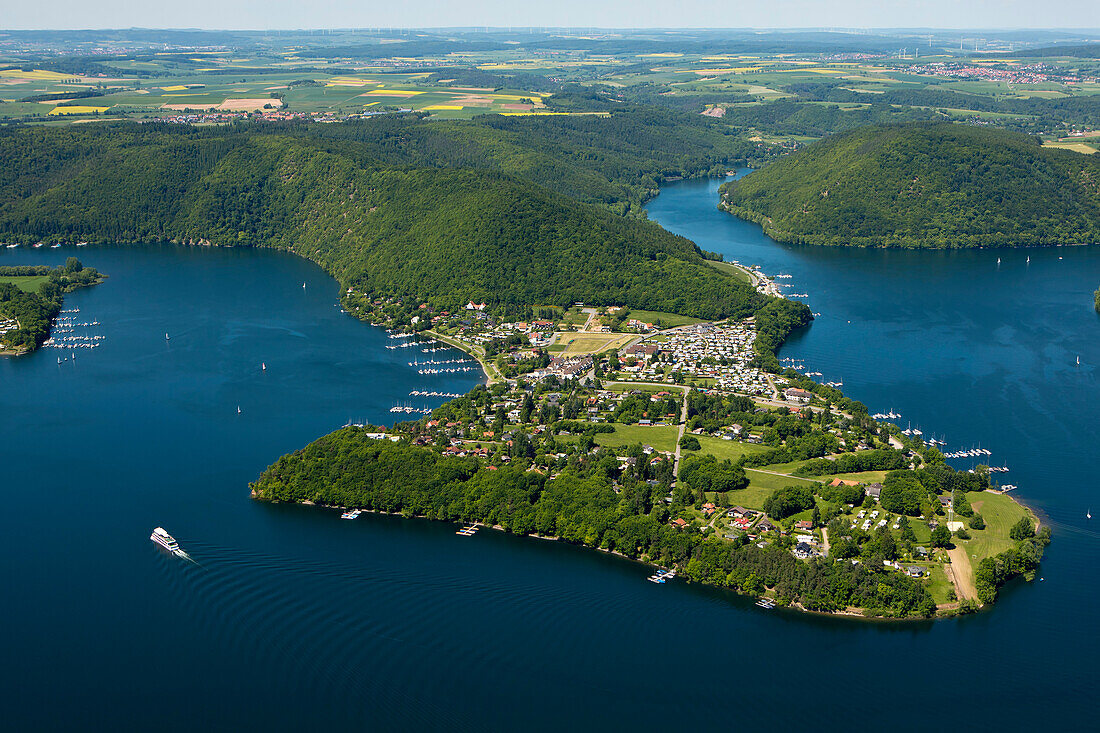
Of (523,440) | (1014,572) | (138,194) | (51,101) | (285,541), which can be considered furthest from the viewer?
(51,101)

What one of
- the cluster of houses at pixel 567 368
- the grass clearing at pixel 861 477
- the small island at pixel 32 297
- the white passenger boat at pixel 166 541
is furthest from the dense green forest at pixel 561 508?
the small island at pixel 32 297

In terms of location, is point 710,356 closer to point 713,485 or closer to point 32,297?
point 713,485

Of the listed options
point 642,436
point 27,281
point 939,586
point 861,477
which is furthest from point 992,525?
point 27,281

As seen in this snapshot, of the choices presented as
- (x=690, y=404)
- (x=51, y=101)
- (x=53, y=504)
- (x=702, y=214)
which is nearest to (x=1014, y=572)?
(x=690, y=404)

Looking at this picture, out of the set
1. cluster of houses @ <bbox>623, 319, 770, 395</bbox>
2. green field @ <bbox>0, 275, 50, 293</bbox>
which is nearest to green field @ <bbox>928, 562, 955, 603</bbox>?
cluster of houses @ <bbox>623, 319, 770, 395</bbox>

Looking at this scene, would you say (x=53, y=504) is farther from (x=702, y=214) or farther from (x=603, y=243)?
(x=702, y=214)

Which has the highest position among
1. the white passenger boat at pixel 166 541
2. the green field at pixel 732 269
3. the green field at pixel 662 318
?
the green field at pixel 732 269

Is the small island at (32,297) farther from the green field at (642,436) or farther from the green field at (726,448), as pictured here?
the green field at (726,448)
